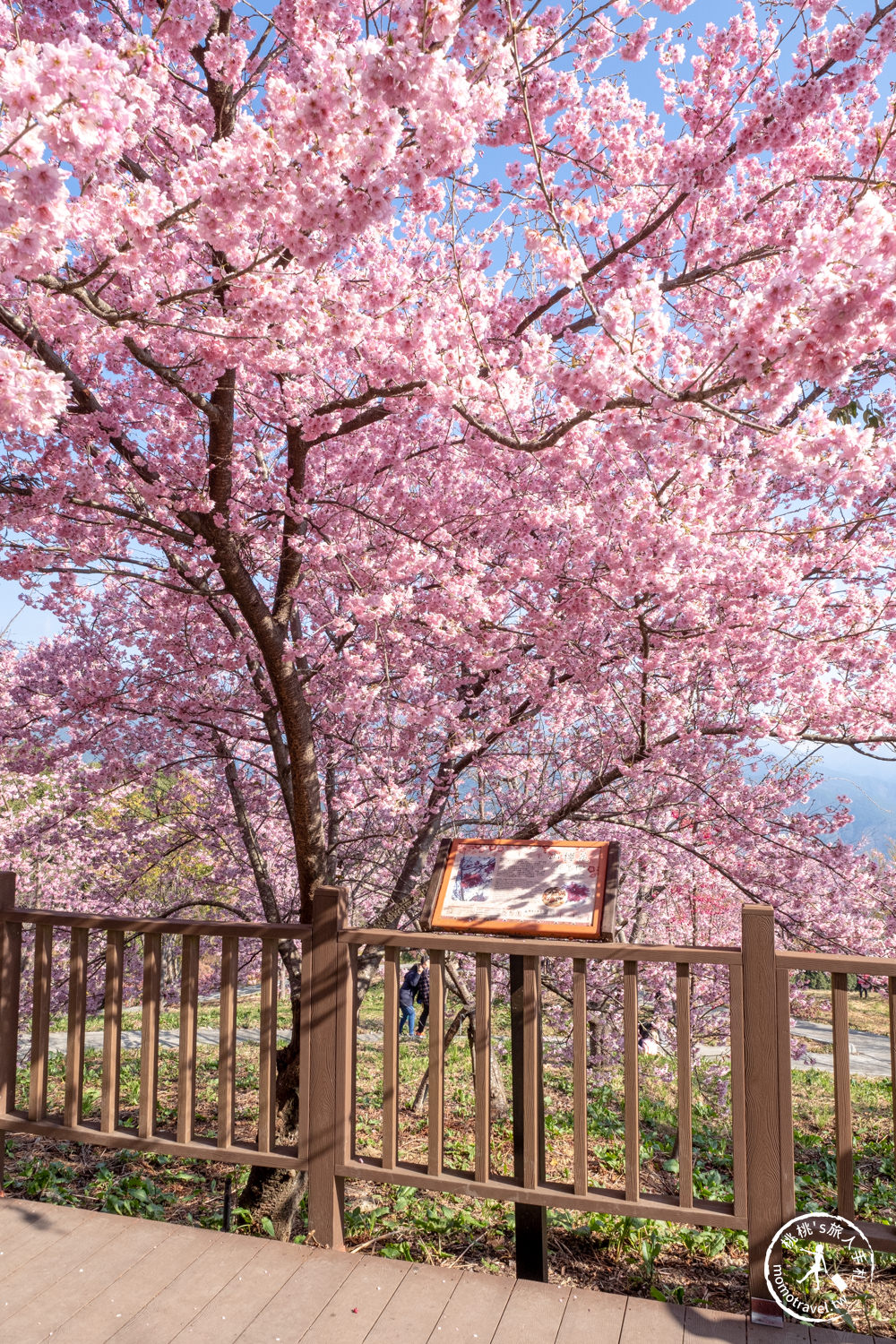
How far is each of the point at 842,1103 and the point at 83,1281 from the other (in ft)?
6.80

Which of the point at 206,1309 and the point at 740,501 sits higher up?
the point at 740,501

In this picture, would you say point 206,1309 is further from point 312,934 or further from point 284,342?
point 284,342

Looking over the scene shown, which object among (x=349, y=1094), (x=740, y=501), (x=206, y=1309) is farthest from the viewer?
(x=740, y=501)

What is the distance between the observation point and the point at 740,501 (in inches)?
182

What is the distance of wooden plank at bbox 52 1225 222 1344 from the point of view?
2.16 m

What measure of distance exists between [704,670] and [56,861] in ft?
24.7

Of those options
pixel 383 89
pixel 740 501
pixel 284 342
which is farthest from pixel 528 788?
pixel 383 89

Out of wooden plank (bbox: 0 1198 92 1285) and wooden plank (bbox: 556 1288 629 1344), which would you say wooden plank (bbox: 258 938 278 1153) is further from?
wooden plank (bbox: 556 1288 629 1344)

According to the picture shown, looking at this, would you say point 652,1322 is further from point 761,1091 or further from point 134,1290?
point 134,1290

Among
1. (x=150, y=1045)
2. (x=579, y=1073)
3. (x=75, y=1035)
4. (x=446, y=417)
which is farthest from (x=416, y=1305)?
(x=446, y=417)

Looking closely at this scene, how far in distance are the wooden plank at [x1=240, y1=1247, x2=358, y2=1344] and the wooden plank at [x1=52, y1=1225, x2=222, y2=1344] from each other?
5.6 inches

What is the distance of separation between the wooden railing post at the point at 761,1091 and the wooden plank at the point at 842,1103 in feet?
0.48

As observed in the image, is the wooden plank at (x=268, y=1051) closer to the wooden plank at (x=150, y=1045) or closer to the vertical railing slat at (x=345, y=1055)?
the vertical railing slat at (x=345, y=1055)

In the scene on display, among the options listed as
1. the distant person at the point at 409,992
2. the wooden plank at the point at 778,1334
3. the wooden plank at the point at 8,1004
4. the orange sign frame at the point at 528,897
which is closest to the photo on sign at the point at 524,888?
the orange sign frame at the point at 528,897
